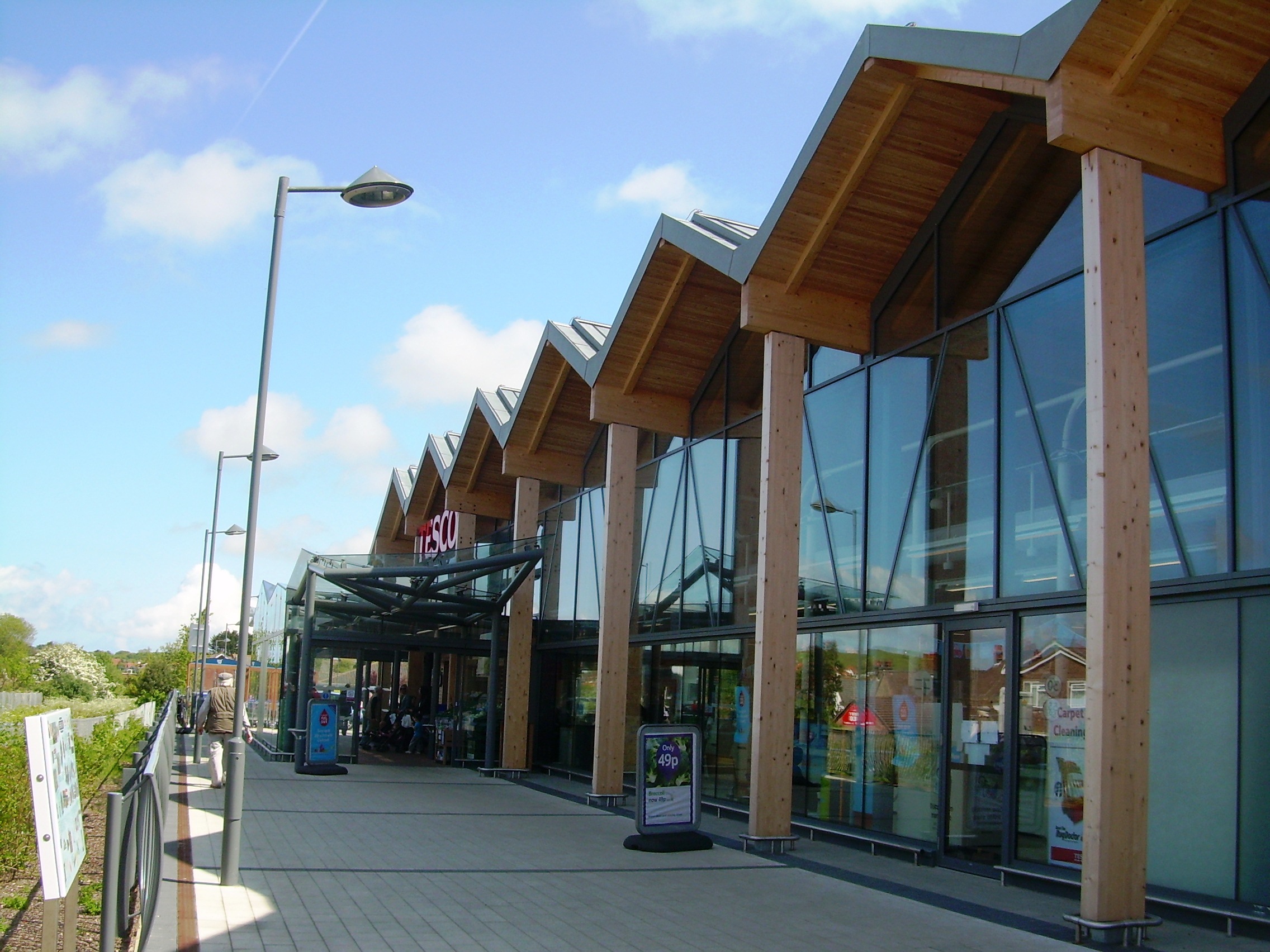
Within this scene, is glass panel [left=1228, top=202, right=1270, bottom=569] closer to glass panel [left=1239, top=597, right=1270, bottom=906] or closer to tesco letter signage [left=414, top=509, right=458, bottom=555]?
glass panel [left=1239, top=597, right=1270, bottom=906]

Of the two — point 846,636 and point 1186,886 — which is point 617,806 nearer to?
point 846,636

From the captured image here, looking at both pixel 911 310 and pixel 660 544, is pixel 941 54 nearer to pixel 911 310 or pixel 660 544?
pixel 911 310

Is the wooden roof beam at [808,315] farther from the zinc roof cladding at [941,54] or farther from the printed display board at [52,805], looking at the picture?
the printed display board at [52,805]

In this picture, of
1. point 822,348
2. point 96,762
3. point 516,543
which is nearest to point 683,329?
point 822,348

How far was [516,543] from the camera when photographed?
23562 millimetres

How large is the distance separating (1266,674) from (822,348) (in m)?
7.92

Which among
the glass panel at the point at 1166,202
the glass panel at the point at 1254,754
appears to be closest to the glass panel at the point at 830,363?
the glass panel at the point at 1166,202

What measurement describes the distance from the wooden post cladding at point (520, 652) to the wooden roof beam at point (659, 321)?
19.4 ft

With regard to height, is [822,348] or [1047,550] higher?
[822,348]

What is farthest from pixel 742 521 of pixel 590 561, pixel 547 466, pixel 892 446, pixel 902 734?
pixel 547 466

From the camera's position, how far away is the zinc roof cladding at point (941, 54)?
938 cm

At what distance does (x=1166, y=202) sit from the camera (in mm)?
10648

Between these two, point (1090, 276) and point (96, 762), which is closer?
point (1090, 276)

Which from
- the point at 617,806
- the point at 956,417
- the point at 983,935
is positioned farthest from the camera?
the point at 617,806
